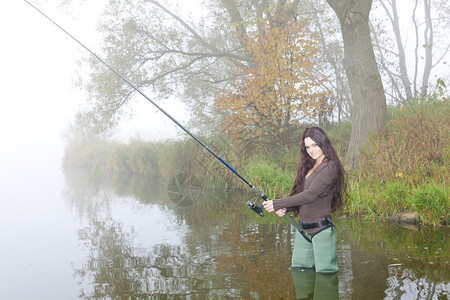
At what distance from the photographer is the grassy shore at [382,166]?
310 inches

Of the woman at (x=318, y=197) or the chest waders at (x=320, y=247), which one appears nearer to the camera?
the woman at (x=318, y=197)

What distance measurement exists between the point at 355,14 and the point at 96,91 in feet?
34.2

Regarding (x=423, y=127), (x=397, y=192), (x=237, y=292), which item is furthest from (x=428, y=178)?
(x=237, y=292)

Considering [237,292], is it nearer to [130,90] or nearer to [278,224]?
[278,224]

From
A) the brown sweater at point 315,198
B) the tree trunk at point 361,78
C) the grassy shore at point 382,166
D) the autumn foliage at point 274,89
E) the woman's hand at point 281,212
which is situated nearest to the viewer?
the brown sweater at point 315,198

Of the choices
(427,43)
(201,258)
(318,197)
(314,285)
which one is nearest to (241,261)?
(201,258)

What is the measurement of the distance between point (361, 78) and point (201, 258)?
A: 21.0ft

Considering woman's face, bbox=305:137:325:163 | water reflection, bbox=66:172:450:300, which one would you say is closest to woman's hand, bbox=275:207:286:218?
woman's face, bbox=305:137:325:163

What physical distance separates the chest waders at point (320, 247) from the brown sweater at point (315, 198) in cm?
6

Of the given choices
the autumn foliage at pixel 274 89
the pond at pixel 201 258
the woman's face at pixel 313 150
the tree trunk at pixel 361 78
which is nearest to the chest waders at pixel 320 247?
the pond at pixel 201 258

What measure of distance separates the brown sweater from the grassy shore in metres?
3.43

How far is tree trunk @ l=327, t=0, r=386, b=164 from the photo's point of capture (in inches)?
412

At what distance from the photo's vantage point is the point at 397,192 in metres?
7.96

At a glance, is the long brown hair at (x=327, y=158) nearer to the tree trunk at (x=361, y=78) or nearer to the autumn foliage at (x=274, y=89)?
the tree trunk at (x=361, y=78)
